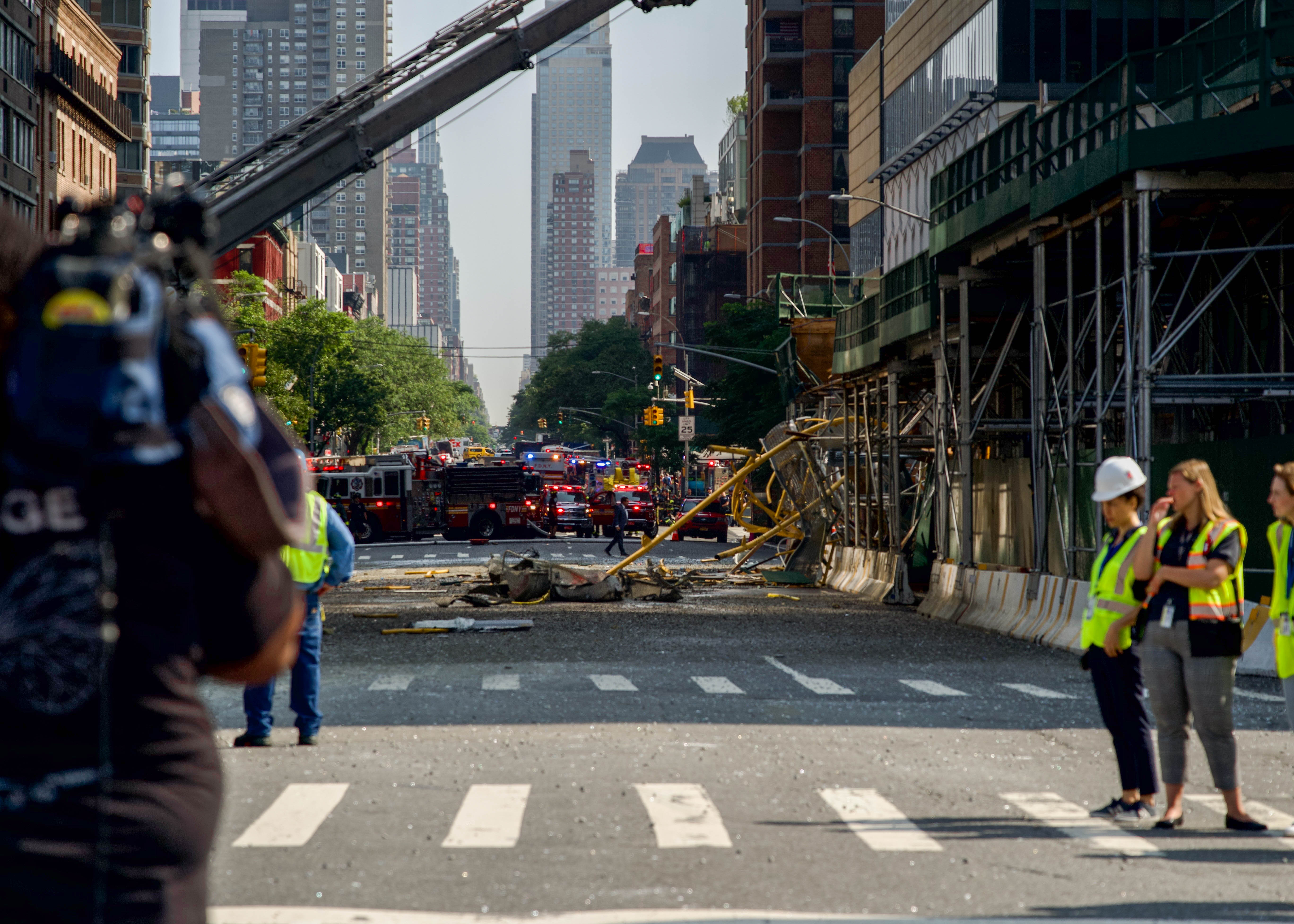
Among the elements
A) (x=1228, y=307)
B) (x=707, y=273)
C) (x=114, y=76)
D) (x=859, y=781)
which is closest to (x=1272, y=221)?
(x=1228, y=307)

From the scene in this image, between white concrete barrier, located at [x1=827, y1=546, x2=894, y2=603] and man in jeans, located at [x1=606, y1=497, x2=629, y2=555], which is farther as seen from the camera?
man in jeans, located at [x1=606, y1=497, x2=629, y2=555]

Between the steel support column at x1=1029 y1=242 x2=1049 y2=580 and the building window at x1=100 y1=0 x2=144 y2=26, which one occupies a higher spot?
the building window at x1=100 y1=0 x2=144 y2=26

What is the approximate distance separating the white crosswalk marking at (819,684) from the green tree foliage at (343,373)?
46.7 m

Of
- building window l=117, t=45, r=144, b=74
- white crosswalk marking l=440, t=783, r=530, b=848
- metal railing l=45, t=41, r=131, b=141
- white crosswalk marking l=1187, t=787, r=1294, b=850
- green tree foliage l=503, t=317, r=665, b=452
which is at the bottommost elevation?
white crosswalk marking l=1187, t=787, r=1294, b=850

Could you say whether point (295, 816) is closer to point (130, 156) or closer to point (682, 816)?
point (682, 816)

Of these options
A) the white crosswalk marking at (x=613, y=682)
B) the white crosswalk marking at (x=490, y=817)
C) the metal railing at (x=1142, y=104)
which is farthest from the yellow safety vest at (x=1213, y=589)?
the metal railing at (x=1142, y=104)

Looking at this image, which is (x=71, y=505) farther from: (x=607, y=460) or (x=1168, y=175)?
(x=607, y=460)

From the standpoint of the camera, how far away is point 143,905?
108 inches

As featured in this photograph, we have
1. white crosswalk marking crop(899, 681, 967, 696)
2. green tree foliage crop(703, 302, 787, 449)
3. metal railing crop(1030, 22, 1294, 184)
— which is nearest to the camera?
white crosswalk marking crop(899, 681, 967, 696)

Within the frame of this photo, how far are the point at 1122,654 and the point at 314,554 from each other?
193 inches

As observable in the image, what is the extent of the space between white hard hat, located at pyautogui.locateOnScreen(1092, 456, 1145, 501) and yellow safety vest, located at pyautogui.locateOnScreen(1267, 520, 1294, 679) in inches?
27.7

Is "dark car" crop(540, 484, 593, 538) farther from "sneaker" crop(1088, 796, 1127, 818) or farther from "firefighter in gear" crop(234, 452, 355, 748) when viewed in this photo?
"sneaker" crop(1088, 796, 1127, 818)

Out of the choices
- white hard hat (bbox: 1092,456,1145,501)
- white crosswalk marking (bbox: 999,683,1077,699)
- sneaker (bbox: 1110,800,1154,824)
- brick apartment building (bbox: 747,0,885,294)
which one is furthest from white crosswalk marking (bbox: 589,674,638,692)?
brick apartment building (bbox: 747,0,885,294)

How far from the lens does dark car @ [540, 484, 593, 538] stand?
61.8 m
